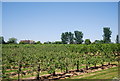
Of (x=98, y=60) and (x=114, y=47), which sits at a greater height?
(x=114, y=47)

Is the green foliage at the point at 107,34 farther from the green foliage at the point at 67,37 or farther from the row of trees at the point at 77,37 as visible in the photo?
the green foliage at the point at 67,37

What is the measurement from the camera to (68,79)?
7332 millimetres

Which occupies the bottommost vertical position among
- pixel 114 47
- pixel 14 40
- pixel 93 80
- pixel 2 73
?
pixel 93 80

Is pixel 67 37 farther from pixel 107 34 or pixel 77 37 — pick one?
pixel 107 34

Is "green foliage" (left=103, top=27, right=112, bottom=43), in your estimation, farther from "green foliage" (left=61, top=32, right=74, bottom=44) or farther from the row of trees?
"green foliage" (left=61, top=32, right=74, bottom=44)

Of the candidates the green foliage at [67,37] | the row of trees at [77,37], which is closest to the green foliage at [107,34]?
the row of trees at [77,37]

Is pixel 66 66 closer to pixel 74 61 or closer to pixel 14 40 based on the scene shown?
pixel 74 61

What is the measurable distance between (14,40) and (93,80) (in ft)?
137

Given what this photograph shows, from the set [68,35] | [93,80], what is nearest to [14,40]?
[68,35]

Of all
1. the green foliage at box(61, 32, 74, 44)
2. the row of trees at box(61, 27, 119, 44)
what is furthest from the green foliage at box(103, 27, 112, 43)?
the green foliage at box(61, 32, 74, 44)

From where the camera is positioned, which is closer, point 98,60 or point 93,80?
point 93,80

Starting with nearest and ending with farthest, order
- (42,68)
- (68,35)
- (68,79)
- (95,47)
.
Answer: (68,79) → (42,68) → (95,47) → (68,35)

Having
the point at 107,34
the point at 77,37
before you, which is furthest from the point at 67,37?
the point at 107,34

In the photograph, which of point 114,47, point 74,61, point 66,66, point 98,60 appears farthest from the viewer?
point 114,47
